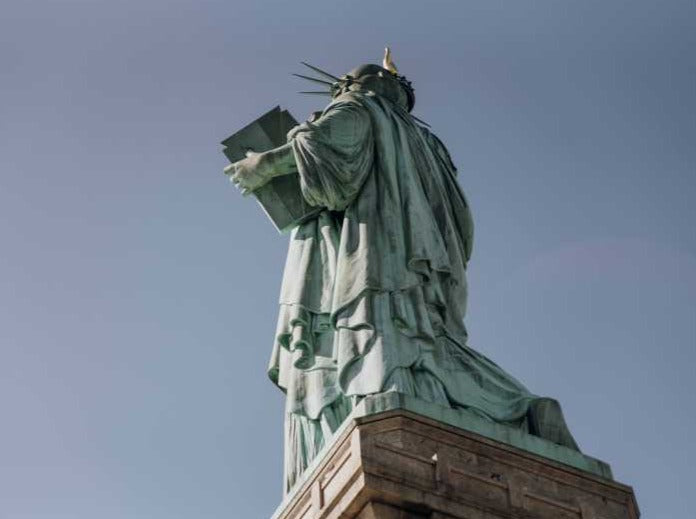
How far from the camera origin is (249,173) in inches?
771

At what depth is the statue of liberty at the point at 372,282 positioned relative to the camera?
1614 centimetres

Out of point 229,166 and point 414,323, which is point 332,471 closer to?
point 414,323

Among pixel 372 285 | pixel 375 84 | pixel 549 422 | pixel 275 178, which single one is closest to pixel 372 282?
pixel 372 285

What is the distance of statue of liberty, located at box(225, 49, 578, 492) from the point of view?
16.1 m

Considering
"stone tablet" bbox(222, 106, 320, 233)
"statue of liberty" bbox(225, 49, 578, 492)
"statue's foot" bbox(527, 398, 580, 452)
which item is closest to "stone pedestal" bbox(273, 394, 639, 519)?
"statue's foot" bbox(527, 398, 580, 452)

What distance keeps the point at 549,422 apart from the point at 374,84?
22.5 feet

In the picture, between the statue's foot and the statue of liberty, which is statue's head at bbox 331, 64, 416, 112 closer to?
the statue of liberty

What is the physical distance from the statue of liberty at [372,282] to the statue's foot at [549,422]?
0.02m

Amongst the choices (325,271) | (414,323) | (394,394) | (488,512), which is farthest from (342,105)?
(488,512)

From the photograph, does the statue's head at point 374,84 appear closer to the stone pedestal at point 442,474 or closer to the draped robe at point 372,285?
the draped robe at point 372,285

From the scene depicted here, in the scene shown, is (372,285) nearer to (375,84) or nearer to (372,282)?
(372,282)

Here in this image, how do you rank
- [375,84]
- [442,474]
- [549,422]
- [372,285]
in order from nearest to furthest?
[442,474], [549,422], [372,285], [375,84]

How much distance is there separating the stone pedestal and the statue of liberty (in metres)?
0.70

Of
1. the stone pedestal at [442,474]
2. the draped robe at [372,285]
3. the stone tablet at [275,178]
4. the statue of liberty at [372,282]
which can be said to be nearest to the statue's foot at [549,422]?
the statue of liberty at [372,282]
